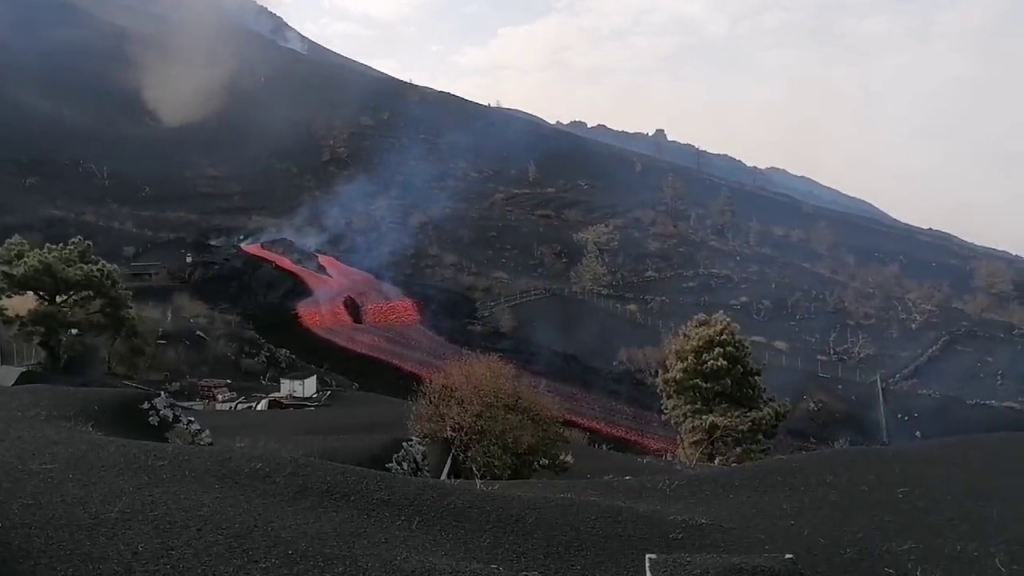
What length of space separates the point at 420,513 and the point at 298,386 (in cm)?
1520

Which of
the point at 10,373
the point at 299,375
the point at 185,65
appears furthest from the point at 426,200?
the point at 10,373

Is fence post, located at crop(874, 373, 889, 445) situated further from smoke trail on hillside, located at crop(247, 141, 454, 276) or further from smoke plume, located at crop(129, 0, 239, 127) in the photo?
smoke plume, located at crop(129, 0, 239, 127)

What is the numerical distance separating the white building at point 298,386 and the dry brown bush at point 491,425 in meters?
8.82

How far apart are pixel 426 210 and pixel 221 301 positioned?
9514 millimetres

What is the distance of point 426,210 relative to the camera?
104 ft

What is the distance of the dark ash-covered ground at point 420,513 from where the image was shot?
210 inches

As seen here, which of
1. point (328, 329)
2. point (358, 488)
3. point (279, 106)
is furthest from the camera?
point (279, 106)

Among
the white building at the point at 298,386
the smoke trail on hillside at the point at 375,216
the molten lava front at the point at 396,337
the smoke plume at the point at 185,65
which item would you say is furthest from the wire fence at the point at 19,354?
the smoke plume at the point at 185,65

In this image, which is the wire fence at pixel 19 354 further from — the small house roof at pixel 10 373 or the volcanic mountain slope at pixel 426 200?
the volcanic mountain slope at pixel 426 200

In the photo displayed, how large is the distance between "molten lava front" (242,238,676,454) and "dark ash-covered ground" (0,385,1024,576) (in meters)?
13.6

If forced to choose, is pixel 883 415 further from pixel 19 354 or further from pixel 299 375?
pixel 19 354

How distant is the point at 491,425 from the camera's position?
39.6 ft

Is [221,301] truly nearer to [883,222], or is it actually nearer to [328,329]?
[328,329]

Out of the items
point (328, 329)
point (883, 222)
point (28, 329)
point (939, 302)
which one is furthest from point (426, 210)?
point (883, 222)
